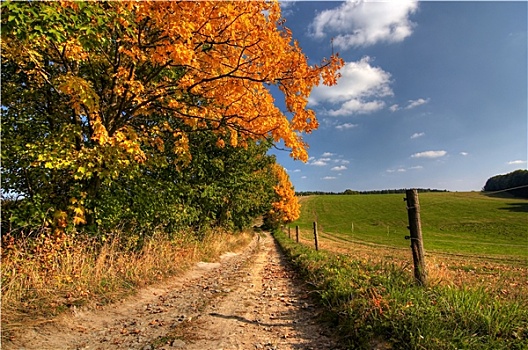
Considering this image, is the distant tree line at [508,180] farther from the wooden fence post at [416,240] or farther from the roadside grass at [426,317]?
the roadside grass at [426,317]

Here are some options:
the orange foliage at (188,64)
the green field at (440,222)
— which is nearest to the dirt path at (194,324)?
the orange foliage at (188,64)

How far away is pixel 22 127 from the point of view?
7402 mm

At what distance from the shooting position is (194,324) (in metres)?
4.88

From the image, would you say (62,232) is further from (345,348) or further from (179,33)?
(345,348)

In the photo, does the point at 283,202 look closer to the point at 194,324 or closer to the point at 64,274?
the point at 64,274

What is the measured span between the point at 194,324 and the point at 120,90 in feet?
17.7

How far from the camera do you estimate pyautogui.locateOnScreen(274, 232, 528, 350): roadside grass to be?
3365mm

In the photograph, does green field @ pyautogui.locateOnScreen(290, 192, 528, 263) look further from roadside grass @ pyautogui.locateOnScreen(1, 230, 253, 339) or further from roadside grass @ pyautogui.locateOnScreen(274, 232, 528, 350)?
roadside grass @ pyautogui.locateOnScreen(1, 230, 253, 339)

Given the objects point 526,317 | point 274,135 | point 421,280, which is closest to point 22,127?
point 274,135

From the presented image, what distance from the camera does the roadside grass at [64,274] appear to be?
4.72m

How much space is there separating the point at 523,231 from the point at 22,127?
210 ft

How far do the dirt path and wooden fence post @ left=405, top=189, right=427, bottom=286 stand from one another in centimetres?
208

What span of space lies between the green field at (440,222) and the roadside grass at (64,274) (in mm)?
37013

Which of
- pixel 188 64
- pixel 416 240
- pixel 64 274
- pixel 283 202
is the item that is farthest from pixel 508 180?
pixel 64 274
